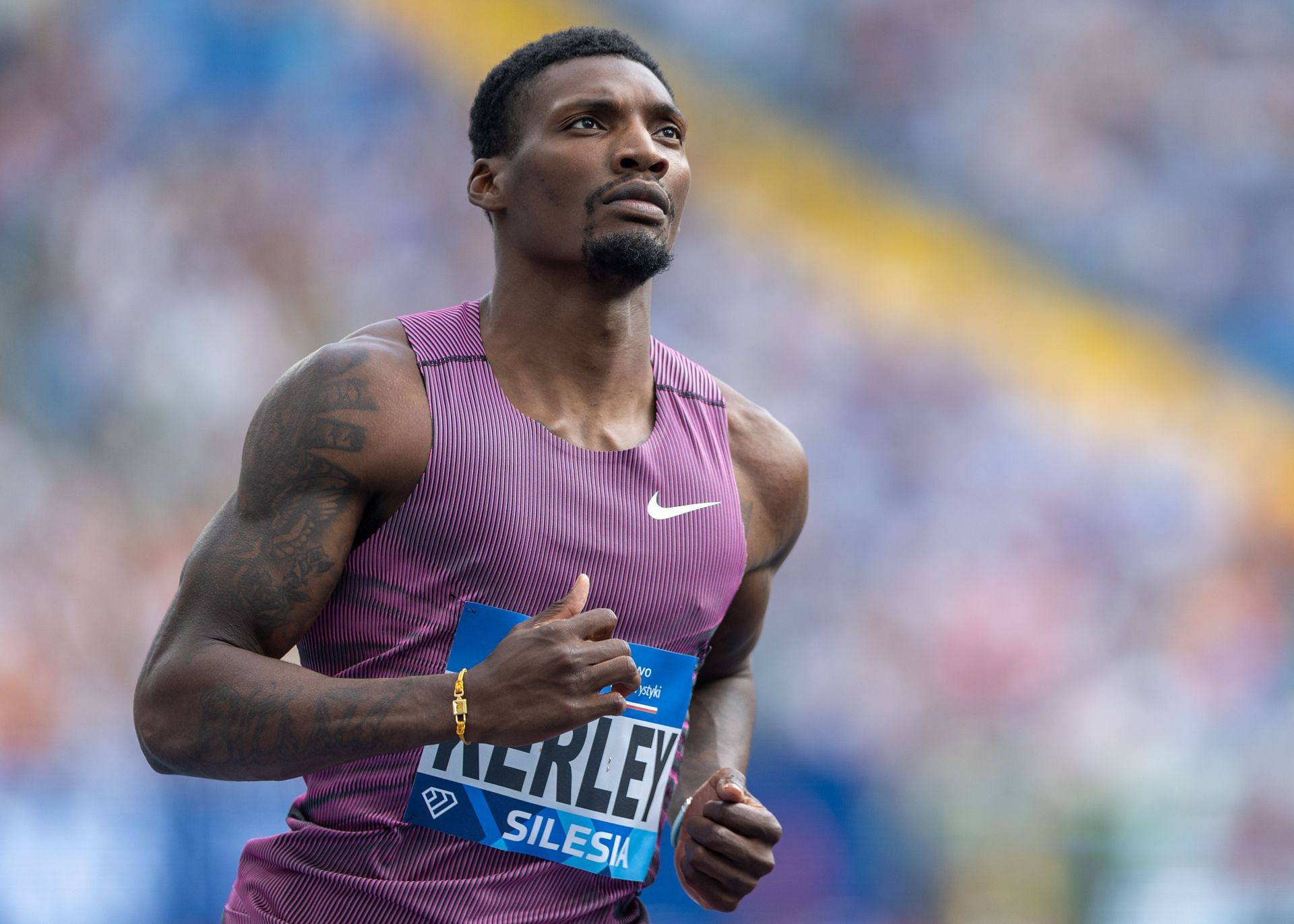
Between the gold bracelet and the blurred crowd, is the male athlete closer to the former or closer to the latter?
the gold bracelet

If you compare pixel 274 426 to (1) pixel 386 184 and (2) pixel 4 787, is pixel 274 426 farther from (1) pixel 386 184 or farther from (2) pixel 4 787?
(1) pixel 386 184

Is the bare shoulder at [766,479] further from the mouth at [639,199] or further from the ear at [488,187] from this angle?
the ear at [488,187]

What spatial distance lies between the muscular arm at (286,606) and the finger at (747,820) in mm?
532

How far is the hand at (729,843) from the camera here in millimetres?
2189

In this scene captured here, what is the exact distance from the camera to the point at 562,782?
7.15 ft

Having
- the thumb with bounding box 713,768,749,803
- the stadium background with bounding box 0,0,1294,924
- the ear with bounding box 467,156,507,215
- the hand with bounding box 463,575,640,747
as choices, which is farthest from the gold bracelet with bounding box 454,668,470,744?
the stadium background with bounding box 0,0,1294,924

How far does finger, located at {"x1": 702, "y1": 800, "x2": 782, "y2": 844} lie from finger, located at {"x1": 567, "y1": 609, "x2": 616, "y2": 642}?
43 centimetres

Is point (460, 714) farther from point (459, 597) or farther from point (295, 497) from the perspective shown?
point (295, 497)

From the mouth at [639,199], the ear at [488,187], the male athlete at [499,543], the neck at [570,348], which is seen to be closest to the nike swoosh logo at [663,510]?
the male athlete at [499,543]

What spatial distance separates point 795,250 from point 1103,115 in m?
1.78

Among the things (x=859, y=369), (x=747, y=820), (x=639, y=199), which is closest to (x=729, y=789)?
(x=747, y=820)

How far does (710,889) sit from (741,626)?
25.1 inches

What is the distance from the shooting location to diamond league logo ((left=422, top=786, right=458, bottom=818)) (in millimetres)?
2123

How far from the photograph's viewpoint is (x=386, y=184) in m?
6.39
